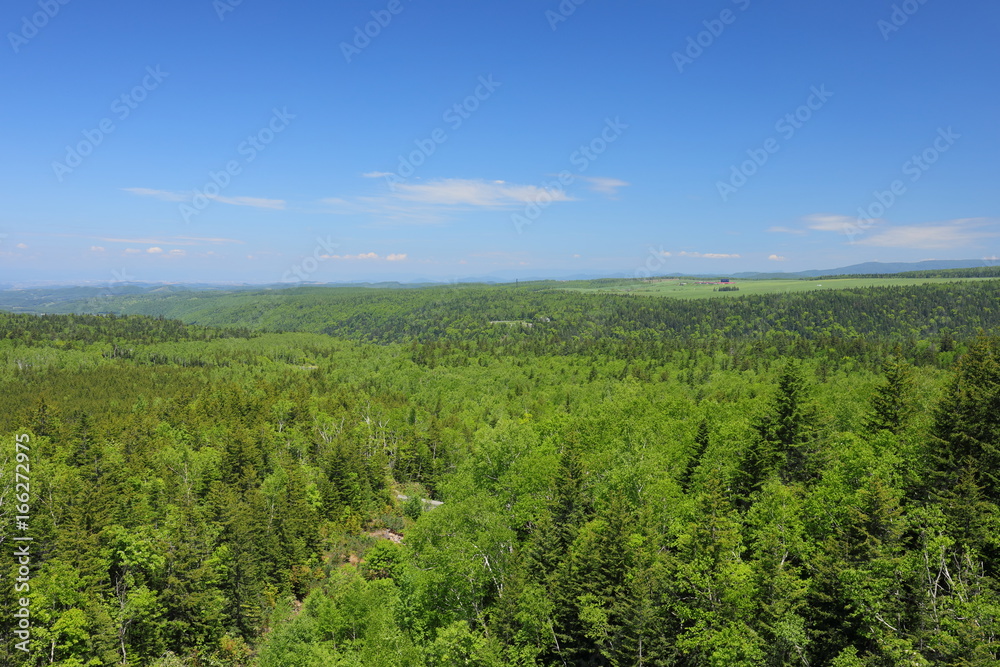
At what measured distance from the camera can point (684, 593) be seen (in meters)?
24.2

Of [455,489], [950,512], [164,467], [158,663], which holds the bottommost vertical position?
[158,663]

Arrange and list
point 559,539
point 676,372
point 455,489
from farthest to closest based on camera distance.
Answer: point 676,372
point 455,489
point 559,539

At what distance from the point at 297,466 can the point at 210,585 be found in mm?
26987

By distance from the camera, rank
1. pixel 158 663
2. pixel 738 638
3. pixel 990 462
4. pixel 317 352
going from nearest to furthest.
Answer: pixel 738 638, pixel 990 462, pixel 158 663, pixel 317 352

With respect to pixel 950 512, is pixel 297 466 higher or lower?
lower

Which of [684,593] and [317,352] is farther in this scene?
[317,352]

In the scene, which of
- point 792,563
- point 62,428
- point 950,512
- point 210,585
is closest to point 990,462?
point 950,512

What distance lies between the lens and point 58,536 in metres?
38.1

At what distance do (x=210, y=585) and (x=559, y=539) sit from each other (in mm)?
32092

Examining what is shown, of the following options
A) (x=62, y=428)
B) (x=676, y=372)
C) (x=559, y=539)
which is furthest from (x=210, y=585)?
(x=676, y=372)

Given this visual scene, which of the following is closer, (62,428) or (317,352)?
(62,428)

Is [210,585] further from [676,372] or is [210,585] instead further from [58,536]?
[676,372]

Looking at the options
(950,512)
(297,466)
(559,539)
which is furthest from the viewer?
(297,466)

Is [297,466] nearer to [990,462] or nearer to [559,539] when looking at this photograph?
[559,539]
